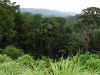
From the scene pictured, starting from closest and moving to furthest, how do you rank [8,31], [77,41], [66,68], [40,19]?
1. [66,68]
2. [8,31]
3. [77,41]
4. [40,19]

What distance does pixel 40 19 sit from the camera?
958 inches

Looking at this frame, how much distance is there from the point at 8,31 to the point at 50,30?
4561mm

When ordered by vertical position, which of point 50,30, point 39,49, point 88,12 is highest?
point 88,12

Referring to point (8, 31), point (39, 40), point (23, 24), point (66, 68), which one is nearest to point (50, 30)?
point (39, 40)

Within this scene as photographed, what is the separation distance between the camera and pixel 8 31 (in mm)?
21000

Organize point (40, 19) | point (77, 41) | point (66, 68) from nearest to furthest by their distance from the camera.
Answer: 1. point (66, 68)
2. point (77, 41)
3. point (40, 19)

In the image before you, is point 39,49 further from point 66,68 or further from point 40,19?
point 66,68

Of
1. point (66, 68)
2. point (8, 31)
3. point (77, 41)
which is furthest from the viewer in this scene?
point (77, 41)

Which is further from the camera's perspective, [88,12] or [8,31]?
[88,12]

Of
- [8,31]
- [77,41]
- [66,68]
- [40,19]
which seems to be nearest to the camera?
[66,68]

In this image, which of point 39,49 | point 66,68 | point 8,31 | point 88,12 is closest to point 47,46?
point 39,49

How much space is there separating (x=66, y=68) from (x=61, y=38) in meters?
22.7

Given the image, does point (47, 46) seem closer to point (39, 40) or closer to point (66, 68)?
point (39, 40)

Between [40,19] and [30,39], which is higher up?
[40,19]
